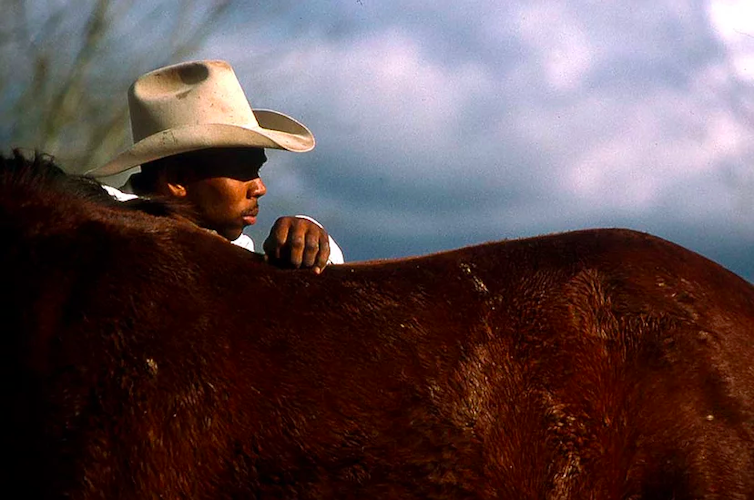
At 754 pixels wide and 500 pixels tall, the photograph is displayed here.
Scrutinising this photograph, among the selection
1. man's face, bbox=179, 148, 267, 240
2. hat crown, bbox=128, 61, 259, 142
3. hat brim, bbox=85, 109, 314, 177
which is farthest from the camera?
hat crown, bbox=128, 61, 259, 142

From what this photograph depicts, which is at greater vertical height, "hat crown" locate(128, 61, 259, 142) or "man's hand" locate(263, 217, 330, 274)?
"hat crown" locate(128, 61, 259, 142)

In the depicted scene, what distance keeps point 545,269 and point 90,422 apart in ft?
4.54

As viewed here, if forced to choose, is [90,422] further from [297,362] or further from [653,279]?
[653,279]

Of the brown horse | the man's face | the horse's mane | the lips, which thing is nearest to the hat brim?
the man's face

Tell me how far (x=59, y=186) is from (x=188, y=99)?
3.35ft

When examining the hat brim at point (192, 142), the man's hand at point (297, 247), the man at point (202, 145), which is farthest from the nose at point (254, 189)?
the man's hand at point (297, 247)

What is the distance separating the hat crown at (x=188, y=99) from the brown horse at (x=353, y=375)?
1.06m

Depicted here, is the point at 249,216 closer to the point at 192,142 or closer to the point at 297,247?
the point at 192,142

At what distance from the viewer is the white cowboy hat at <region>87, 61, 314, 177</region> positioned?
3.71m

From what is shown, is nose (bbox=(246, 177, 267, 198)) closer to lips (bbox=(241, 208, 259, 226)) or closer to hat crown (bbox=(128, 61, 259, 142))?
lips (bbox=(241, 208, 259, 226))

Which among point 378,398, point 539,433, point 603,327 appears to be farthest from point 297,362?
point 603,327

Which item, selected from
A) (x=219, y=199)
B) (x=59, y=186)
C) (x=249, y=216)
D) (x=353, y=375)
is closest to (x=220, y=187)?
(x=219, y=199)

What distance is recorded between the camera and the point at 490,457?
9.11 ft

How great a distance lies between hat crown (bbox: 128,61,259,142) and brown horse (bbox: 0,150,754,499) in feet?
3.47
